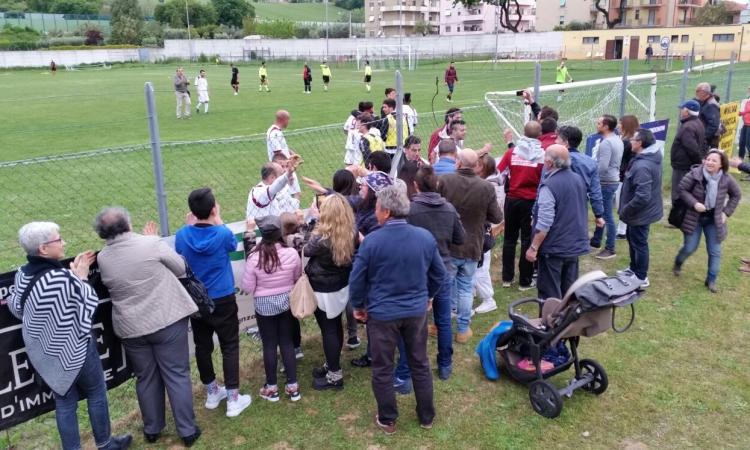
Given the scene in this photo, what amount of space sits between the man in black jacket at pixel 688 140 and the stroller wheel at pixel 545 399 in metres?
5.37

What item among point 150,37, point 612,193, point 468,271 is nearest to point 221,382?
point 468,271

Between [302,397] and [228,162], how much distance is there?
30.9ft

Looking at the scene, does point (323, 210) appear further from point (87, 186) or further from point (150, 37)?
point (150, 37)

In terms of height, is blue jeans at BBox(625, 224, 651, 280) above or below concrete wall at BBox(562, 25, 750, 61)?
below

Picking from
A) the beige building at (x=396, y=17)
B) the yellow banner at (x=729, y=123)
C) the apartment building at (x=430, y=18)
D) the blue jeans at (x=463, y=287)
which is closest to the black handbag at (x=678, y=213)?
the blue jeans at (x=463, y=287)

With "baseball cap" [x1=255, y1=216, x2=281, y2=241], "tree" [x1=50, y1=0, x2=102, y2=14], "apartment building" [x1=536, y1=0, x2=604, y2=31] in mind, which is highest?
"tree" [x1=50, y1=0, x2=102, y2=14]

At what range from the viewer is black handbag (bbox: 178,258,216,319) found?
4199 millimetres

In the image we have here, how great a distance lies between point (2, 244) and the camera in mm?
8516

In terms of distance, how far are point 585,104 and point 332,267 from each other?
12.4 meters

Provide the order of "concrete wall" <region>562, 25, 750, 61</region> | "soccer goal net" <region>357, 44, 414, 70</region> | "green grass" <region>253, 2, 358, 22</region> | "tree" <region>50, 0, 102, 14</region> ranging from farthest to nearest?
"green grass" <region>253, 2, 358, 22</region>
"tree" <region>50, 0, 102, 14</region>
"soccer goal net" <region>357, 44, 414, 70</region>
"concrete wall" <region>562, 25, 750, 61</region>

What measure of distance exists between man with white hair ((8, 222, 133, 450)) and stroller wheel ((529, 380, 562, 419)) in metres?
3.22

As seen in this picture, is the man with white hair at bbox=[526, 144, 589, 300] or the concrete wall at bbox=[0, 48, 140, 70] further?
the concrete wall at bbox=[0, 48, 140, 70]

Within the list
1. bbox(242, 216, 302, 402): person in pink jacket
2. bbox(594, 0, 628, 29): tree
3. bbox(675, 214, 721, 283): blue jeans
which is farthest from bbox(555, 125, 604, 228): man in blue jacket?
bbox(594, 0, 628, 29): tree

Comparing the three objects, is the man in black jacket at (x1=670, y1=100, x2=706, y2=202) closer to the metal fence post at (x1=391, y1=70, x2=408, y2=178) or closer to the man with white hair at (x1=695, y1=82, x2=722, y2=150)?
the man with white hair at (x1=695, y1=82, x2=722, y2=150)
